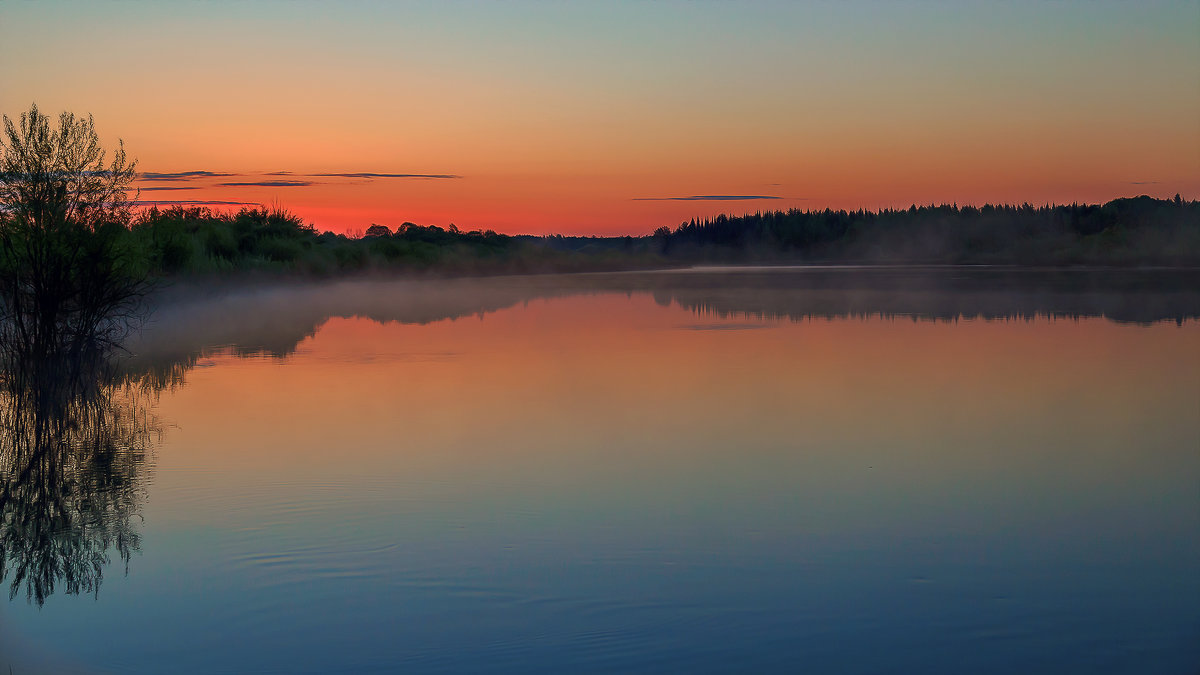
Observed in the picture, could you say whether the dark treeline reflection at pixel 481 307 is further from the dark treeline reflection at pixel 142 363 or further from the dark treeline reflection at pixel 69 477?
the dark treeline reflection at pixel 69 477

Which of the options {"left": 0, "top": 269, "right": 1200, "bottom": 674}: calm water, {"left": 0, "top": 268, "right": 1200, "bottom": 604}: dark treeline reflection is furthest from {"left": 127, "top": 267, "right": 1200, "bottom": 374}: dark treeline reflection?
{"left": 0, "top": 269, "right": 1200, "bottom": 674}: calm water

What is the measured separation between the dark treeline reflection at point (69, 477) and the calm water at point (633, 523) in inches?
1.6

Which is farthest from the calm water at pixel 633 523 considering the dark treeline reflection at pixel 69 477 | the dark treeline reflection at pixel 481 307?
the dark treeline reflection at pixel 481 307

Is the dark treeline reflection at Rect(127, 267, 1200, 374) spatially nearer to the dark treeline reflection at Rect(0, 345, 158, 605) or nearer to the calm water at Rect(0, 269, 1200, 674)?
the dark treeline reflection at Rect(0, 345, 158, 605)

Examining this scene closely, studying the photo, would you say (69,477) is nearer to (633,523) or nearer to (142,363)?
(633,523)

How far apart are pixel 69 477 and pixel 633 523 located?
4300 mm

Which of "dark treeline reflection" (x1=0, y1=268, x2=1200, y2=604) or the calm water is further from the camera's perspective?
"dark treeline reflection" (x1=0, y1=268, x2=1200, y2=604)

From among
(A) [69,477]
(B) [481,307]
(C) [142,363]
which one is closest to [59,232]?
(C) [142,363]

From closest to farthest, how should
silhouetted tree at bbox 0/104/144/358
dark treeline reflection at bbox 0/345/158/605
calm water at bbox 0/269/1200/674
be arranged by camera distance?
calm water at bbox 0/269/1200/674 → dark treeline reflection at bbox 0/345/158/605 → silhouetted tree at bbox 0/104/144/358

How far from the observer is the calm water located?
4.23m

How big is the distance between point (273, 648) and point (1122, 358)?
13.2m

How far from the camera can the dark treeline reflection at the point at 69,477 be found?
5410 millimetres

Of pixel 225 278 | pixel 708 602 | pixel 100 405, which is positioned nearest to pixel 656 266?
pixel 225 278

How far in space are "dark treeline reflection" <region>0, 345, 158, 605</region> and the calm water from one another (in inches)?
1.6
